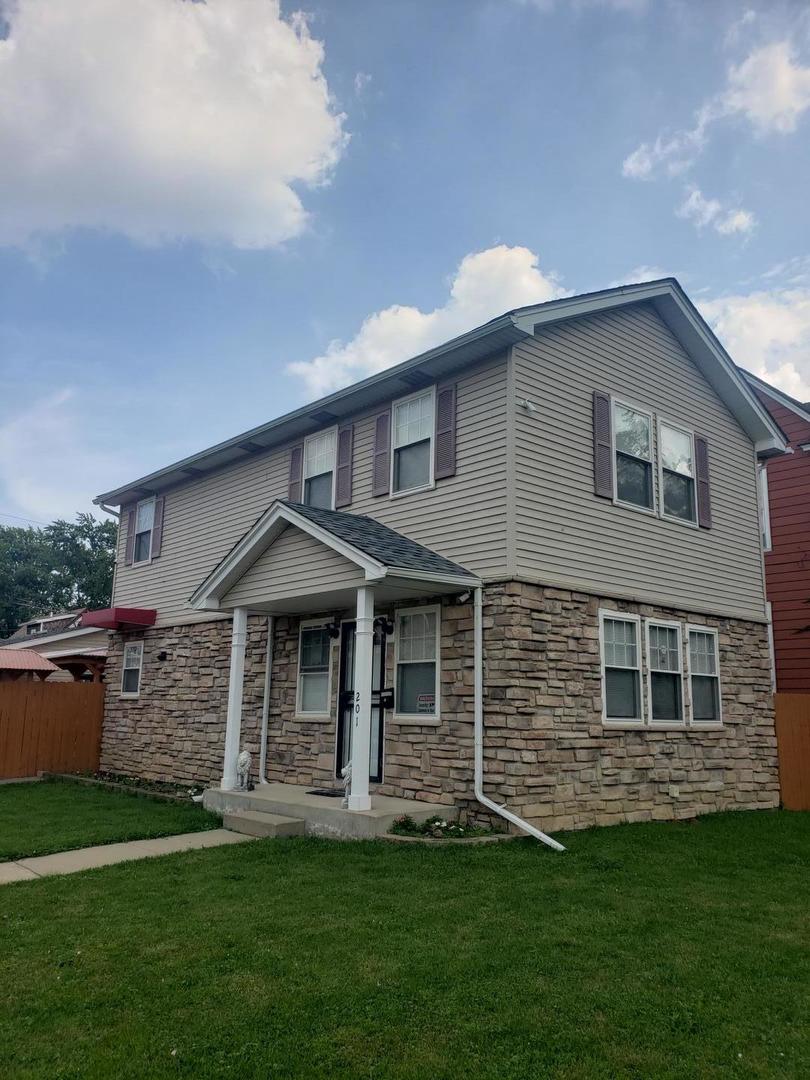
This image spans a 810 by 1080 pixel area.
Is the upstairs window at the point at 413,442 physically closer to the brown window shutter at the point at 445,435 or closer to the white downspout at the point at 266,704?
the brown window shutter at the point at 445,435

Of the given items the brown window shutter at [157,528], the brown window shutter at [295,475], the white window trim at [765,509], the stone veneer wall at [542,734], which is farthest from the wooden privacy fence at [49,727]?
Answer: the white window trim at [765,509]

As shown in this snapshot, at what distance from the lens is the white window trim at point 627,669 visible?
30.0 ft

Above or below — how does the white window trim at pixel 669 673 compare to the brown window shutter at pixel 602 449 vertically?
below

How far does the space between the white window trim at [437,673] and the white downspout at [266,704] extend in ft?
8.75

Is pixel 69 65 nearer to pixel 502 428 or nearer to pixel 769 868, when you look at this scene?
pixel 502 428

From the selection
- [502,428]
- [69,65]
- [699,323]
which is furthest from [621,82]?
[69,65]

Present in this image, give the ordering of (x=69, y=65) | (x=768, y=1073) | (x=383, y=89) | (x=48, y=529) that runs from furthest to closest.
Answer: (x=48, y=529) → (x=383, y=89) → (x=69, y=65) → (x=768, y=1073)

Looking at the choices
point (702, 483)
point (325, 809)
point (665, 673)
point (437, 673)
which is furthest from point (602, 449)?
point (325, 809)

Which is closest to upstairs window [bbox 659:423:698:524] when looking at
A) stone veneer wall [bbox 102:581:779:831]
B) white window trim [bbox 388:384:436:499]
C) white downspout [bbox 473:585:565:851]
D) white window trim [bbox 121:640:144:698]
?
stone veneer wall [bbox 102:581:779:831]

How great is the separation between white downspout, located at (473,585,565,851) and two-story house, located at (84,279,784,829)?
0.03m

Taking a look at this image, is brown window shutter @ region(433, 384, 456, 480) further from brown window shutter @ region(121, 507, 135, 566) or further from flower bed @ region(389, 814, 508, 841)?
brown window shutter @ region(121, 507, 135, 566)

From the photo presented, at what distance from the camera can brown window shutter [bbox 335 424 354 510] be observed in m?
A: 11.0

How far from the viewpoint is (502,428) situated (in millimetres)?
8898

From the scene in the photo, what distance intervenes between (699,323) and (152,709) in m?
10.8
